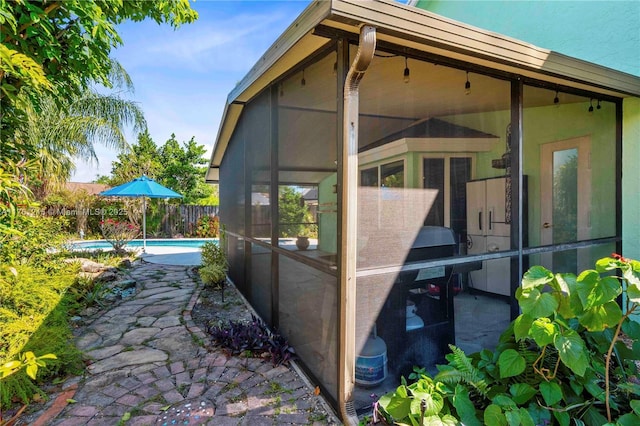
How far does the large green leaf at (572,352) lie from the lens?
1849mm

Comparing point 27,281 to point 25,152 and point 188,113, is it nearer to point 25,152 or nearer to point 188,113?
point 25,152

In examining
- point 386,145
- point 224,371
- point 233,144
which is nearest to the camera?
point 386,145

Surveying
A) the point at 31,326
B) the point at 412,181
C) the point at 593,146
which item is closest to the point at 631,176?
the point at 593,146

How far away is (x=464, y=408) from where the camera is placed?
2.08m

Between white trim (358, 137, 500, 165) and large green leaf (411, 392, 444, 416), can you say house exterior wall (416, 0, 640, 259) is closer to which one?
white trim (358, 137, 500, 165)

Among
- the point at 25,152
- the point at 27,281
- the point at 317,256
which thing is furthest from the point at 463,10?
the point at 27,281

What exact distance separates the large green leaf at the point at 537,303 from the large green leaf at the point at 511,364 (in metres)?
0.36

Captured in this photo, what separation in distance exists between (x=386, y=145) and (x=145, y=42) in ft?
32.2

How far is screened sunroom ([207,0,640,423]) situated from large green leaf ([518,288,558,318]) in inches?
32.9

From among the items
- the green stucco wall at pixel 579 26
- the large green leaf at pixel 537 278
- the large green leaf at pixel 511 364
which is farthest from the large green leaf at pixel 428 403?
the green stucco wall at pixel 579 26

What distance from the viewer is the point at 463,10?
687 centimetres

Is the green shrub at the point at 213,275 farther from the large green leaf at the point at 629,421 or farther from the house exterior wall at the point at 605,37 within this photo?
the house exterior wall at the point at 605,37

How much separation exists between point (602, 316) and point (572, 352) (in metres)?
0.34

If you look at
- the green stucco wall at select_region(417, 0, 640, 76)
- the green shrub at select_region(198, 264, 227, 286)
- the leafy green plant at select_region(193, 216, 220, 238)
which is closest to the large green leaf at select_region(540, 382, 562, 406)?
the green stucco wall at select_region(417, 0, 640, 76)
